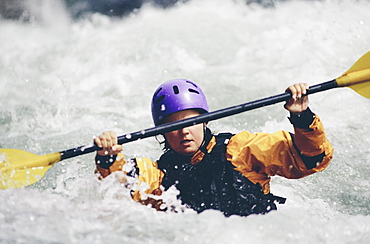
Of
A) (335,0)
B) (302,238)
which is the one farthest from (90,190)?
(335,0)

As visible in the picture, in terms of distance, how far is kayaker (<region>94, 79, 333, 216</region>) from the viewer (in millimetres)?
2523

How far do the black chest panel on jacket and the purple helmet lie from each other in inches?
12.5

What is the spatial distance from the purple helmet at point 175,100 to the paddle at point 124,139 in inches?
7.3

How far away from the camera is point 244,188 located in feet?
8.61

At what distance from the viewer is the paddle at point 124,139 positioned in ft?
8.70

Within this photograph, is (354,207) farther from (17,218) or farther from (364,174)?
(17,218)

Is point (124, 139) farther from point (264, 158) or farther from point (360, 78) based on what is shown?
point (360, 78)

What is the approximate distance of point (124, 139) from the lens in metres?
2.65

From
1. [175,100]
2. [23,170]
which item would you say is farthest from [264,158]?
[23,170]

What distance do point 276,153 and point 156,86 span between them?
3654mm

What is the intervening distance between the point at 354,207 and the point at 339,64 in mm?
3150

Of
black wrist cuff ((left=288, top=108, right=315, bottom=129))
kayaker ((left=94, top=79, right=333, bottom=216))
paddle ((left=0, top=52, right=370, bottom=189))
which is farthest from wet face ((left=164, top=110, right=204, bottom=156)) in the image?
black wrist cuff ((left=288, top=108, right=315, bottom=129))

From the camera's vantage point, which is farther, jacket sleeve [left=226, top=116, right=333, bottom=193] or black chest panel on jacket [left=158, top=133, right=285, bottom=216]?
black chest panel on jacket [left=158, top=133, right=285, bottom=216]

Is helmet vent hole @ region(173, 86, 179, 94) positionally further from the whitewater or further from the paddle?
the whitewater
